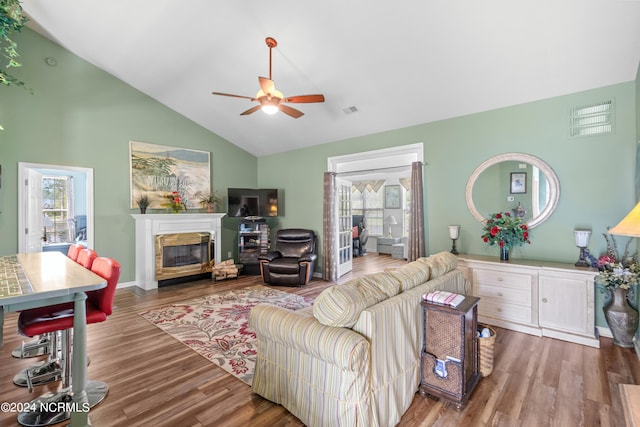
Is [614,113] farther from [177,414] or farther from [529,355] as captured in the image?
[177,414]

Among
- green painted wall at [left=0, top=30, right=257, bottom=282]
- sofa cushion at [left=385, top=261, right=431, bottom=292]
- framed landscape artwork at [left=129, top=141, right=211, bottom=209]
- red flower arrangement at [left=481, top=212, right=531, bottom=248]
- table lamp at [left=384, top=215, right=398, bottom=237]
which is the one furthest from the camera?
table lamp at [left=384, top=215, right=398, bottom=237]

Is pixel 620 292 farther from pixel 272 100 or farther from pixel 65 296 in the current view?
pixel 65 296

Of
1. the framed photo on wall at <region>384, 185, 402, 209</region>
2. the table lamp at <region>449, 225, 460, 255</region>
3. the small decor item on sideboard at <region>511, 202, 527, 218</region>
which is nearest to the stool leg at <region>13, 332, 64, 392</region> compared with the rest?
the table lamp at <region>449, 225, 460, 255</region>

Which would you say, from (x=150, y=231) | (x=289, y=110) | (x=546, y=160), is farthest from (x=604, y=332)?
(x=150, y=231)

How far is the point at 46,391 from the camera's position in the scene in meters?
2.27

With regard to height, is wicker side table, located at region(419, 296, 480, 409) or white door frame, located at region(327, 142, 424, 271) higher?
white door frame, located at region(327, 142, 424, 271)

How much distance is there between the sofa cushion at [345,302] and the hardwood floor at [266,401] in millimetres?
805

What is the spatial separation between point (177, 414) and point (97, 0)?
4.72m

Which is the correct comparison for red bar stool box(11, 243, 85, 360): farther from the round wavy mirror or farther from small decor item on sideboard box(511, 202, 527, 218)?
small decor item on sideboard box(511, 202, 527, 218)

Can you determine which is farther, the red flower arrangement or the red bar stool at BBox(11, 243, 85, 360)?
the red flower arrangement

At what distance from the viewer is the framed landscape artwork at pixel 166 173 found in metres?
5.52

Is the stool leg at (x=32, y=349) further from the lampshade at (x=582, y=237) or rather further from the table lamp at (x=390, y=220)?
the table lamp at (x=390, y=220)

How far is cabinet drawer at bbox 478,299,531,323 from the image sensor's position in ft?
10.8

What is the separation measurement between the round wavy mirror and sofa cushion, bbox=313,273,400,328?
2894mm
